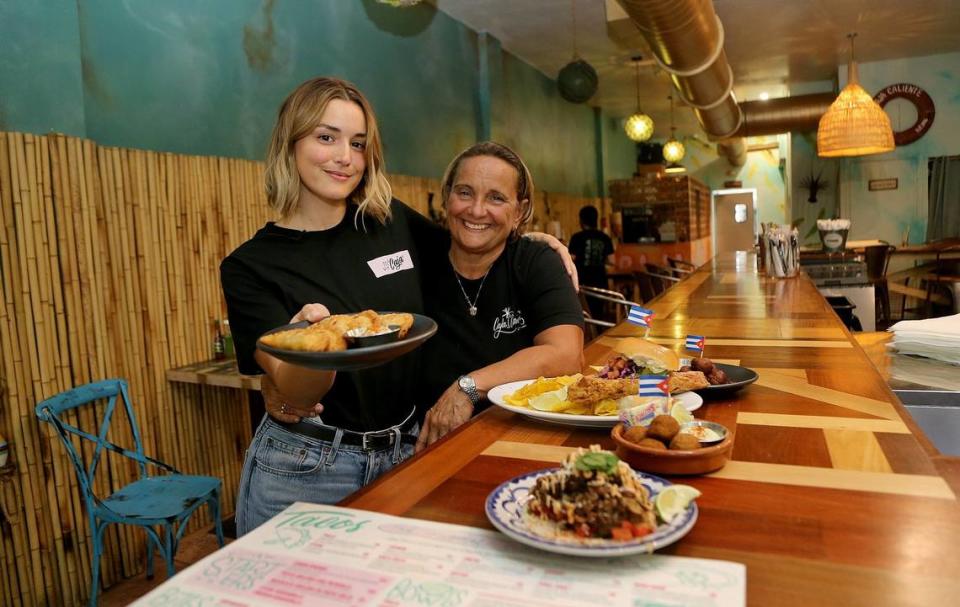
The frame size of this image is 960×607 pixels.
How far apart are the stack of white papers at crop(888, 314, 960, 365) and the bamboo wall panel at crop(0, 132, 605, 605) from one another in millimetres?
3271

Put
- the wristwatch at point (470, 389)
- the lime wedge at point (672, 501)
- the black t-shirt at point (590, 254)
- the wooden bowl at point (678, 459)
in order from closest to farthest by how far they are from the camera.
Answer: the lime wedge at point (672, 501) < the wooden bowl at point (678, 459) < the wristwatch at point (470, 389) < the black t-shirt at point (590, 254)

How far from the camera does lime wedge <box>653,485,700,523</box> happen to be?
0.86 m

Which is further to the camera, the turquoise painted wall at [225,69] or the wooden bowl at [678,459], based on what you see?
the turquoise painted wall at [225,69]

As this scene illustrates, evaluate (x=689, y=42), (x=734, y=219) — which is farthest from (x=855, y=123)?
(x=734, y=219)

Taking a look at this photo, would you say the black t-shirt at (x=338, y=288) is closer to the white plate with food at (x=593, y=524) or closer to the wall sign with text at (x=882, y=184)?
the white plate with food at (x=593, y=524)

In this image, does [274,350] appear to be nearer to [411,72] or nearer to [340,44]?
[340,44]

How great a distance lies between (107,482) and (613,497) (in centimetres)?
319

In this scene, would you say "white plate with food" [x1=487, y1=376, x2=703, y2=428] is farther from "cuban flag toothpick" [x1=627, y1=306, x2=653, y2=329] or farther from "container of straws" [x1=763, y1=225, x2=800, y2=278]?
"container of straws" [x1=763, y1=225, x2=800, y2=278]

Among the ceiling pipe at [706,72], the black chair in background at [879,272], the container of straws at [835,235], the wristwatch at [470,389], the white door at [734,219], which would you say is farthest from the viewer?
the white door at [734,219]

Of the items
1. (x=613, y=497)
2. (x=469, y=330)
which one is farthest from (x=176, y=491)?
(x=613, y=497)

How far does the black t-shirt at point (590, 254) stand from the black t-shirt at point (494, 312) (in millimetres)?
5970

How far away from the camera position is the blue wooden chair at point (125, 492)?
2717 mm

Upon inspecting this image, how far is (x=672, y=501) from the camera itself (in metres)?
0.88

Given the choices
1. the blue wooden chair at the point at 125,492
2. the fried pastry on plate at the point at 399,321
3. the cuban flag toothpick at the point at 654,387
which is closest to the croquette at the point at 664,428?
the cuban flag toothpick at the point at 654,387
